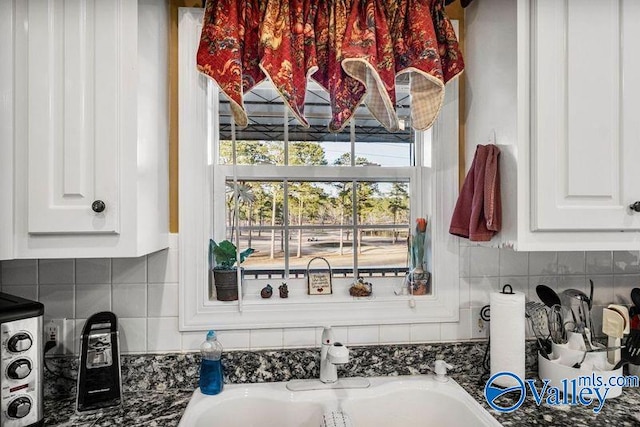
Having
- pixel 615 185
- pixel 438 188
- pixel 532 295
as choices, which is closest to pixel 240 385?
pixel 438 188

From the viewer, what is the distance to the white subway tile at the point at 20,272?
1.39 m

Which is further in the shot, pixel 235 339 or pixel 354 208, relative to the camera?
pixel 354 208

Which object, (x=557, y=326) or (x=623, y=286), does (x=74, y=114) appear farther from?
(x=623, y=286)

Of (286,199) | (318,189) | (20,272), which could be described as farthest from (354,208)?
(20,272)

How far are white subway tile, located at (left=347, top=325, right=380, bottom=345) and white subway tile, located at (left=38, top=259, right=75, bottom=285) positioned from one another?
1.02 m

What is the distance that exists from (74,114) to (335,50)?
0.84m

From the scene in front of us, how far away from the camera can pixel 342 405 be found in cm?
135

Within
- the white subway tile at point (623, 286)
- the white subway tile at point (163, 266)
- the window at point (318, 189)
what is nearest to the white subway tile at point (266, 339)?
the window at point (318, 189)

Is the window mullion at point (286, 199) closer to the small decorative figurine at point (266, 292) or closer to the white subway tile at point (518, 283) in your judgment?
the small decorative figurine at point (266, 292)

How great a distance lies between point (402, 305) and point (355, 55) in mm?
926

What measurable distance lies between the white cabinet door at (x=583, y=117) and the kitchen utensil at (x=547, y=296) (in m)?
0.34

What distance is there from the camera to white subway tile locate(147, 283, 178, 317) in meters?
1.44

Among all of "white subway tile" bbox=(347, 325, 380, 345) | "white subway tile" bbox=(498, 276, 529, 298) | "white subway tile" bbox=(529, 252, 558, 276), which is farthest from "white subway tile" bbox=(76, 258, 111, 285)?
"white subway tile" bbox=(529, 252, 558, 276)

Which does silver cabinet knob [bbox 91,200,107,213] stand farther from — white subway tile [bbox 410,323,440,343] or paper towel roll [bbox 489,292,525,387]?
paper towel roll [bbox 489,292,525,387]
